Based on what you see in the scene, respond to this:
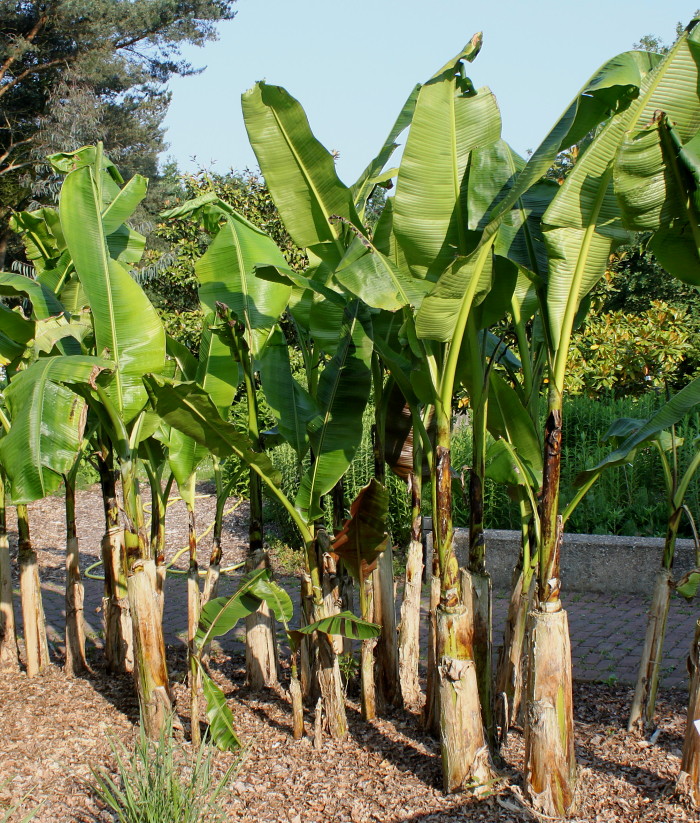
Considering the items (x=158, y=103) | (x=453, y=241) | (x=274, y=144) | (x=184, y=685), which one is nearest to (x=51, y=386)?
(x=274, y=144)

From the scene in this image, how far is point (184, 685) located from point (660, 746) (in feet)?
9.16

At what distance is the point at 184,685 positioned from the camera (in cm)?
484

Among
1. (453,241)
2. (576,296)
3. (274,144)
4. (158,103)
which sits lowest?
(576,296)

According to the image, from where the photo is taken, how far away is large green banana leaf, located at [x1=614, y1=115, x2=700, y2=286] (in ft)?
8.75

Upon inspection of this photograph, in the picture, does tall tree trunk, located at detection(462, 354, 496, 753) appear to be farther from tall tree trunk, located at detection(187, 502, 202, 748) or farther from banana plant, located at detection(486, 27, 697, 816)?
tall tree trunk, located at detection(187, 502, 202, 748)

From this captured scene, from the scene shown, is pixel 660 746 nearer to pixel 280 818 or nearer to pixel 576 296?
pixel 280 818

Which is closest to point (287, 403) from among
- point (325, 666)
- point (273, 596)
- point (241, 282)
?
point (241, 282)

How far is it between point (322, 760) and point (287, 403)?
181 cm

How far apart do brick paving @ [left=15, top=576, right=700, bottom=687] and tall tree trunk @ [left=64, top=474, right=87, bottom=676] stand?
0.17 metres

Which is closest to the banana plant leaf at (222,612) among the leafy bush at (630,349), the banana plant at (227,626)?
the banana plant at (227,626)

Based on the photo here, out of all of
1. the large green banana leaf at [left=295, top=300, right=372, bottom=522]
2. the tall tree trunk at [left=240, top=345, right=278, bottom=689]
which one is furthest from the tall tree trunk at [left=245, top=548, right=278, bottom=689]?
the large green banana leaf at [left=295, top=300, right=372, bottom=522]

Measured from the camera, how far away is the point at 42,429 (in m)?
3.21

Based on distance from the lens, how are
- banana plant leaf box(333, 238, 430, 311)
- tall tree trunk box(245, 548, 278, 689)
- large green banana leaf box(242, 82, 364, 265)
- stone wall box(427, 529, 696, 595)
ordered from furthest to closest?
stone wall box(427, 529, 696, 595), tall tree trunk box(245, 548, 278, 689), large green banana leaf box(242, 82, 364, 265), banana plant leaf box(333, 238, 430, 311)

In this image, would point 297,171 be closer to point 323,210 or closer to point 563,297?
point 323,210
